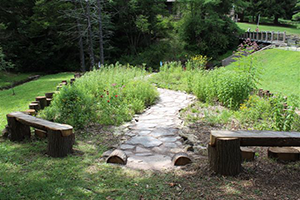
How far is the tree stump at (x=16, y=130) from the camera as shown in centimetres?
498

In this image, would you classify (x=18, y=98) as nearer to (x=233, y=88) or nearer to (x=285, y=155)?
(x=233, y=88)

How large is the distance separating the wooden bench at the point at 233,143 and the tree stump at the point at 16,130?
147 inches

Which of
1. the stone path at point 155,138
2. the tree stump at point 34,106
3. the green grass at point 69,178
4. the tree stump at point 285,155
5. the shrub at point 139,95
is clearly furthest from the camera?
the shrub at point 139,95

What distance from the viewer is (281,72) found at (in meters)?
14.9

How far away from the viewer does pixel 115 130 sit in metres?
5.70

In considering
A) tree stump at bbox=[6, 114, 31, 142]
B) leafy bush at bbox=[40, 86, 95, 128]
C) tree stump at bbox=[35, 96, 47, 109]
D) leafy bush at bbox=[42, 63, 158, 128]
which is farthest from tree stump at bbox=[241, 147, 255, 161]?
tree stump at bbox=[35, 96, 47, 109]

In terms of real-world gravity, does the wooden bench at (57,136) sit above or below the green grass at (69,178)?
above

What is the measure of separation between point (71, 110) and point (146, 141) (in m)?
1.94

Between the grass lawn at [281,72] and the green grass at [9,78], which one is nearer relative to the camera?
the grass lawn at [281,72]

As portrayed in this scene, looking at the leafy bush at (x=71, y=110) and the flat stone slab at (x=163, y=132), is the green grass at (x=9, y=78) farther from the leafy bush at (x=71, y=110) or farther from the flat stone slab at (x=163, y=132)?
the flat stone slab at (x=163, y=132)

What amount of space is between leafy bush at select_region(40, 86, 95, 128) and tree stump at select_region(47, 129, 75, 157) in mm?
1390

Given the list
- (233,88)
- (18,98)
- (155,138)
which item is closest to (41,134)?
(155,138)

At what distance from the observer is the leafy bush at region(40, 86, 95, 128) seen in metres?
5.66

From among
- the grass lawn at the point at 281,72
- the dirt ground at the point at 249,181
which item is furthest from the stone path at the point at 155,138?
the grass lawn at the point at 281,72
